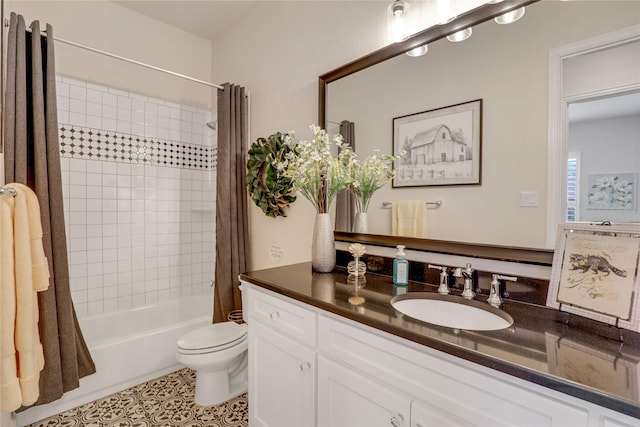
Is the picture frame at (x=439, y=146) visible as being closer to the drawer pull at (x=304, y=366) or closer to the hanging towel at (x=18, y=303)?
the drawer pull at (x=304, y=366)

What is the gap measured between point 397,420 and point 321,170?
1.11 meters

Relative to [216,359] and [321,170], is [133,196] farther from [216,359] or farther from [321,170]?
[321,170]

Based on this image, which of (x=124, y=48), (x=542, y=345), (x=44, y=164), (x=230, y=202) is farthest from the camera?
(x=124, y=48)

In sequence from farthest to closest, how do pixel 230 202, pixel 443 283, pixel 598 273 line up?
pixel 230 202 < pixel 443 283 < pixel 598 273

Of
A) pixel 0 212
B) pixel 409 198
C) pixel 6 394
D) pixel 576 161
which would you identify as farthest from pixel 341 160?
pixel 6 394

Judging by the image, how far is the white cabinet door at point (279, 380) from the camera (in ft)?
3.95

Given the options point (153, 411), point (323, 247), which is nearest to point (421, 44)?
point (323, 247)

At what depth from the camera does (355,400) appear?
1.04 meters

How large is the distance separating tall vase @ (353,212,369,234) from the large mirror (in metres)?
0.10

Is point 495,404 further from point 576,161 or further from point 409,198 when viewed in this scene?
point 409,198

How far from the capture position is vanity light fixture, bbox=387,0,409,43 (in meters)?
1.46

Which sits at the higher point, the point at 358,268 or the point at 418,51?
the point at 418,51

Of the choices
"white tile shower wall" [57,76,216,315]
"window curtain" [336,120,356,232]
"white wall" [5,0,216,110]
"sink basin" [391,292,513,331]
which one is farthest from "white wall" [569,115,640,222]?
"white wall" [5,0,216,110]

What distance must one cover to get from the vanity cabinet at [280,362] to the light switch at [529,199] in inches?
34.9
